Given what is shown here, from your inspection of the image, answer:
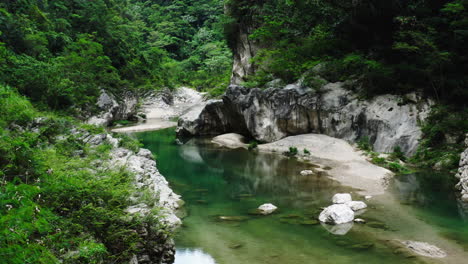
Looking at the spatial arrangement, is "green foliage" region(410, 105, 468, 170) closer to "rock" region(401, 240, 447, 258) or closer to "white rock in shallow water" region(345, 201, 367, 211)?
"white rock in shallow water" region(345, 201, 367, 211)

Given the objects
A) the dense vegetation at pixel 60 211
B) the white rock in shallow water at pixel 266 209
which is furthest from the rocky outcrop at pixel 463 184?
the dense vegetation at pixel 60 211

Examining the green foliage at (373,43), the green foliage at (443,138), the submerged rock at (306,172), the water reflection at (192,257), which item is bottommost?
the water reflection at (192,257)

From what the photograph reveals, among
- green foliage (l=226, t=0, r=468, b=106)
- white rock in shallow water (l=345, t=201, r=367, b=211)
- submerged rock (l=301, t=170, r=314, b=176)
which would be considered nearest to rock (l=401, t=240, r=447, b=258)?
white rock in shallow water (l=345, t=201, r=367, b=211)

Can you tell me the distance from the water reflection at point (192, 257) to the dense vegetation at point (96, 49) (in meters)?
14.4

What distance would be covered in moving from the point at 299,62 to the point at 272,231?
18.3 metres

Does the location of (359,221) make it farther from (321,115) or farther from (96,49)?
(96,49)

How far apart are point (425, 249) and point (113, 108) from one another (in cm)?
3339

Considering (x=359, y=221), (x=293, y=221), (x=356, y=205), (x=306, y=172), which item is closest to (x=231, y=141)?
(x=306, y=172)

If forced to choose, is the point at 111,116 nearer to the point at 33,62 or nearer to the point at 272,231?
the point at 33,62

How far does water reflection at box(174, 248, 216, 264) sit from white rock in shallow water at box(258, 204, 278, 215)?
136 inches

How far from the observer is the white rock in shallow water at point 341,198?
40.0 ft

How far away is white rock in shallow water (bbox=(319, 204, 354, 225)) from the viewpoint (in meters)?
10.5

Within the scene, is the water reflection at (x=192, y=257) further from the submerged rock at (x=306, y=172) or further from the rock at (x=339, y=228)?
the submerged rock at (x=306, y=172)

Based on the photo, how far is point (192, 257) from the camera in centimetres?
869
